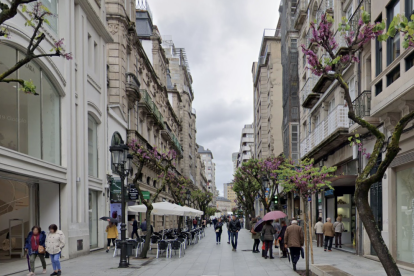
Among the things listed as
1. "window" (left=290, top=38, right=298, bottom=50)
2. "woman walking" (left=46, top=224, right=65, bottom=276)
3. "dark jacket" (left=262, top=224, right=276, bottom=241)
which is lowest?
"dark jacket" (left=262, top=224, right=276, bottom=241)

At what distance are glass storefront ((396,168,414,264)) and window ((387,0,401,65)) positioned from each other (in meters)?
3.50

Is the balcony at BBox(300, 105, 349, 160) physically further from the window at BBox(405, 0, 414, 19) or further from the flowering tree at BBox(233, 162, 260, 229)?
the window at BBox(405, 0, 414, 19)

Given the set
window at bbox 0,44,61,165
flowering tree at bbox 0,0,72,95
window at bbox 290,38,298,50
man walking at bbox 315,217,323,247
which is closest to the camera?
flowering tree at bbox 0,0,72,95

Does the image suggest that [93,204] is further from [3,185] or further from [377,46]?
[377,46]

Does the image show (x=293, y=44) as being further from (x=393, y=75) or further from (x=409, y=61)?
(x=409, y=61)

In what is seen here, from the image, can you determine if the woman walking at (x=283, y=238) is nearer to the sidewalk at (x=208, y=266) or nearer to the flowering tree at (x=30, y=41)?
the sidewalk at (x=208, y=266)

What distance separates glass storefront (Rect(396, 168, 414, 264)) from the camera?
14.4m

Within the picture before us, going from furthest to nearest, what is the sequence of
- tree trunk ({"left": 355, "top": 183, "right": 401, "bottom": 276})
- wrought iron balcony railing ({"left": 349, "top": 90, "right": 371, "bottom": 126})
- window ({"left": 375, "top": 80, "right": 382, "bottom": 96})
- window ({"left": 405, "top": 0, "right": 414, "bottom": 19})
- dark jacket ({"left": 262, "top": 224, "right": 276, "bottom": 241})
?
dark jacket ({"left": 262, "top": 224, "right": 276, "bottom": 241})
wrought iron balcony railing ({"left": 349, "top": 90, "right": 371, "bottom": 126})
window ({"left": 375, "top": 80, "right": 382, "bottom": 96})
window ({"left": 405, "top": 0, "right": 414, "bottom": 19})
tree trunk ({"left": 355, "top": 183, "right": 401, "bottom": 276})

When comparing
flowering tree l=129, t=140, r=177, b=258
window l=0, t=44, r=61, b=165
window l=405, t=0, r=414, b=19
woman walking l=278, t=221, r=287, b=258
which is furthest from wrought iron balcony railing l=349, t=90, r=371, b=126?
window l=0, t=44, r=61, b=165

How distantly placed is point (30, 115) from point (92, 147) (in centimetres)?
746

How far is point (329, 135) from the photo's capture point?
74.8ft

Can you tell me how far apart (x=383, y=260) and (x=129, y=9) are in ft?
98.2

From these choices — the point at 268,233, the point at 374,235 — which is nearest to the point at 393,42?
the point at 268,233

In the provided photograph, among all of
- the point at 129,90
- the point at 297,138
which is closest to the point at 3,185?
the point at 129,90
